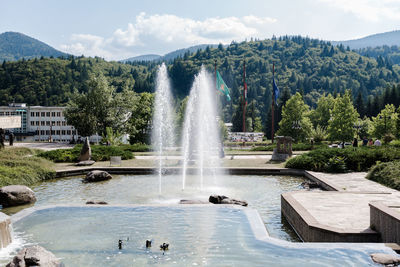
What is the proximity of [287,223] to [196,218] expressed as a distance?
9.02ft

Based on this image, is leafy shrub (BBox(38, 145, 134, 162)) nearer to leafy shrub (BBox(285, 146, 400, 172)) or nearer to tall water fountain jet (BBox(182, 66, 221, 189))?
tall water fountain jet (BBox(182, 66, 221, 189))

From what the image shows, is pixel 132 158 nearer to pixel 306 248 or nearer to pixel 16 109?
pixel 306 248

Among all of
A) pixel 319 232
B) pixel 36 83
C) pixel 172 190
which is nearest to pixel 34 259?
pixel 319 232

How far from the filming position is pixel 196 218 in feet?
34.5

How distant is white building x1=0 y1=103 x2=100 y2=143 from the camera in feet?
385

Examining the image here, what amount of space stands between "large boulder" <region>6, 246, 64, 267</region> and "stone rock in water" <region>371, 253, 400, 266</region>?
5818mm

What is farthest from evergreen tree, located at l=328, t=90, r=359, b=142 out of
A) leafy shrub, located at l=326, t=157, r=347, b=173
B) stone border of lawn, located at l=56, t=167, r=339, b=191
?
stone border of lawn, located at l=56, t=167, r=339, b=191

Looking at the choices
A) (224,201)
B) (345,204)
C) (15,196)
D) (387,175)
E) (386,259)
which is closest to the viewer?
(386,259)

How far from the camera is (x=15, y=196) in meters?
13.8

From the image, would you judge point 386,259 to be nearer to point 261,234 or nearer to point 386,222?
point 386,222

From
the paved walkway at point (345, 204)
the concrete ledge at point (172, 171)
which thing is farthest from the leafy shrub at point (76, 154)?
the paved walkway at point (345, 204)

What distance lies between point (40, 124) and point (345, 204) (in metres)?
123

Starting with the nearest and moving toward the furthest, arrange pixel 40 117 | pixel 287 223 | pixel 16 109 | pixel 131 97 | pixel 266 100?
pixel 287 223
pixel 131 97
pixel 16 109
pixel 40 117
pixel 266 100

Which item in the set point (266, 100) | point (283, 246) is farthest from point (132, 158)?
point (266, 100)
